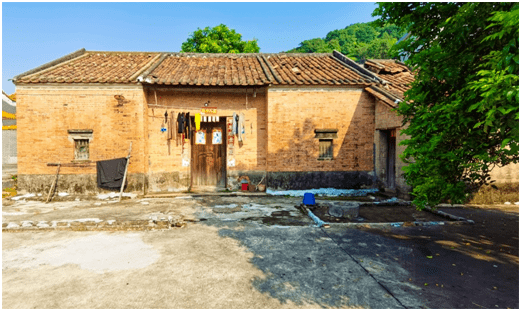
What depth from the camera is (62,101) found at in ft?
32.2

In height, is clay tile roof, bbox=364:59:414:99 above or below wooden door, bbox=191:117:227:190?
above

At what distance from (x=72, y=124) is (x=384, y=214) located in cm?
1113

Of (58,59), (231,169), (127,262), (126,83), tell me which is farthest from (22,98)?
(127,262)

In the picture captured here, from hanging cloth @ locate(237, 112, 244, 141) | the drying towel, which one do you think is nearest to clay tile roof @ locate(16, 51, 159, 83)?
the drying towel

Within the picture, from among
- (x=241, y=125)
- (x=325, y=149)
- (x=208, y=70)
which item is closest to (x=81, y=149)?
(x=208, y=70)

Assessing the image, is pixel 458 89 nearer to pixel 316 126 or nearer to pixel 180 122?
pixel 316 126

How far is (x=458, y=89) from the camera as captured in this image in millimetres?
3027

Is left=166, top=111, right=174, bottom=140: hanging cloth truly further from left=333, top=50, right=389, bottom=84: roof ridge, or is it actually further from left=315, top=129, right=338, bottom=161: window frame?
left=333, top=50, right=389, bottom=84: roof ridge

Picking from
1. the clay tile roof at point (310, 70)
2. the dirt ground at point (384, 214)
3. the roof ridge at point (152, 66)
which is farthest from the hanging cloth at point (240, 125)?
the dirt ground at point (384, 214)

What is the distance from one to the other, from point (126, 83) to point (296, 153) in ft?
22.8

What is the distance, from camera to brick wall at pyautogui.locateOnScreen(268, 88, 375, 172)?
10.5 m

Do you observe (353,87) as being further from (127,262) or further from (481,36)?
(127,262)

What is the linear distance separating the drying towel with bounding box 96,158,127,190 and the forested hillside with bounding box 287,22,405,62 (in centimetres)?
2981

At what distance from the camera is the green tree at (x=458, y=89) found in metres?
2.27
